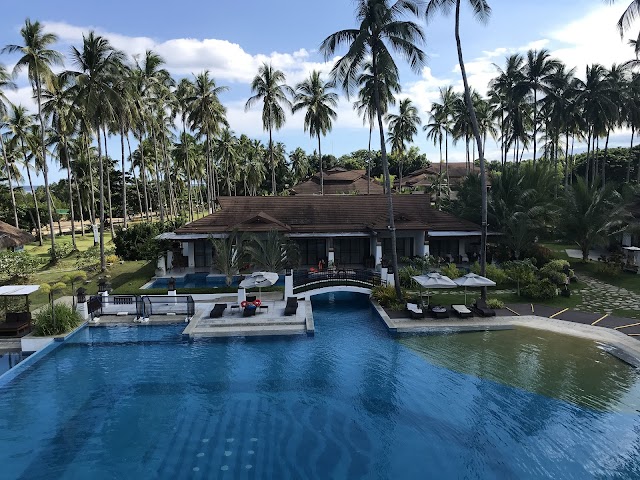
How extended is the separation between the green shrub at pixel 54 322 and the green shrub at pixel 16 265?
10.8m

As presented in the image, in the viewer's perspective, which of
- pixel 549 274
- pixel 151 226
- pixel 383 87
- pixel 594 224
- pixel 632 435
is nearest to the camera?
pixel 632 435

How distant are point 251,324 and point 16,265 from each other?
21623 mm

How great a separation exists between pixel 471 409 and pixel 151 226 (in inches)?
1206

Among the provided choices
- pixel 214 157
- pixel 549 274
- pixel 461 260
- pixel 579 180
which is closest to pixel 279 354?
pixel 549 274

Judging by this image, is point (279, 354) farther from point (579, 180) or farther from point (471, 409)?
point (579, 180)

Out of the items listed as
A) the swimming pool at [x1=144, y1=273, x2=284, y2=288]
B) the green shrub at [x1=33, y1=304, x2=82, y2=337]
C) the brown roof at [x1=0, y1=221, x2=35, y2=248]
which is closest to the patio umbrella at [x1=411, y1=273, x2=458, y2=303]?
the swimming pool at [x1=144, y1=273, x2=284, y2=288]

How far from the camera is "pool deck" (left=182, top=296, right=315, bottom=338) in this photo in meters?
19.1

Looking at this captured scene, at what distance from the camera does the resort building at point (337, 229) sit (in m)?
30.3

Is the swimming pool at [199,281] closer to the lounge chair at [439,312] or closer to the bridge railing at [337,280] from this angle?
the bridge railing at [337,280]

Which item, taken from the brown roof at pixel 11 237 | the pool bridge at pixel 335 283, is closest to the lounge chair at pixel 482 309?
the pool bridge at pixel 335 283

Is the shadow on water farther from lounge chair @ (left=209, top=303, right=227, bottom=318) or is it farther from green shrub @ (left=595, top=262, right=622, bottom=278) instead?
green shrub @ (left=595, top=262, right=622, bottom=278)

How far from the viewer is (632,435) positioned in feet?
36.7

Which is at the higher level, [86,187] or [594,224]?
[86,187]

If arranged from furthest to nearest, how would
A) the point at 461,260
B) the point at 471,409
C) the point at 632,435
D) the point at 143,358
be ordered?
1. the point at 461,260
2. the point at 143,358
3. the point at 471,409
4. the point at 632,435
